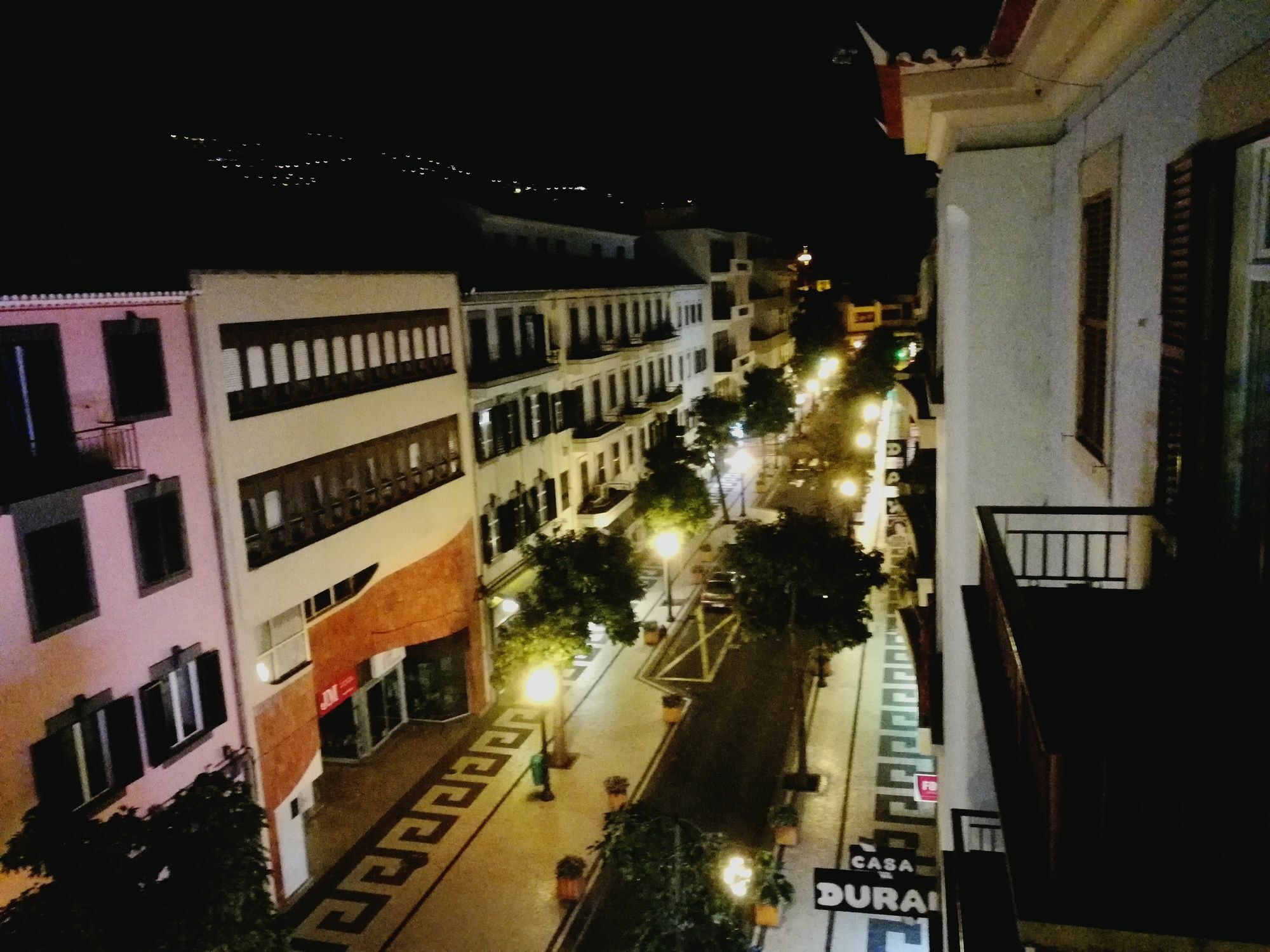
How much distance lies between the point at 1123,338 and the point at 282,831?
17.3 m

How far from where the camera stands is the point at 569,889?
59.1 feet

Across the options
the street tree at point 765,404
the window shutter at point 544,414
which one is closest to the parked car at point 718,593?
the window shutter at point 544,414

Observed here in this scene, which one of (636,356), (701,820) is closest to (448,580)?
(701,820)

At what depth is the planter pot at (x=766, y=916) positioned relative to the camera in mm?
16844

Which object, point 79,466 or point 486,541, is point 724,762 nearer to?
point 486,541

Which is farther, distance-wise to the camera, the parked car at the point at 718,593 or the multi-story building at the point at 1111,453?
the parked car at the point at 718,593

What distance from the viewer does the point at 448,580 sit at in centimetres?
2564

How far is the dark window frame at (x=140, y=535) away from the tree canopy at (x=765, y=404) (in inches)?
1394

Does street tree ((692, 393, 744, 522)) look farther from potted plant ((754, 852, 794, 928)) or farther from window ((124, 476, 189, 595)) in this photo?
potted plant ((754, 852, 794, 928))

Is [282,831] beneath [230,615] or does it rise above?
beneath

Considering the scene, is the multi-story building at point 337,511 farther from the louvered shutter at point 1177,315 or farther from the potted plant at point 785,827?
the louvered shutter at point 1177,315

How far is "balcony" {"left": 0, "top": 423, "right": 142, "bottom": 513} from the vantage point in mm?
13406

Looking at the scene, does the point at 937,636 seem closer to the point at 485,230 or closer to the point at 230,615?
the point at 230,615

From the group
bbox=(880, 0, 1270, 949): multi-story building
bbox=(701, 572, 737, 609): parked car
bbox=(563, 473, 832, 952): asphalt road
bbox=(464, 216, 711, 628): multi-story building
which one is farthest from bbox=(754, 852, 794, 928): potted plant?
bbox=(701, 572, 737, 609): parked car
